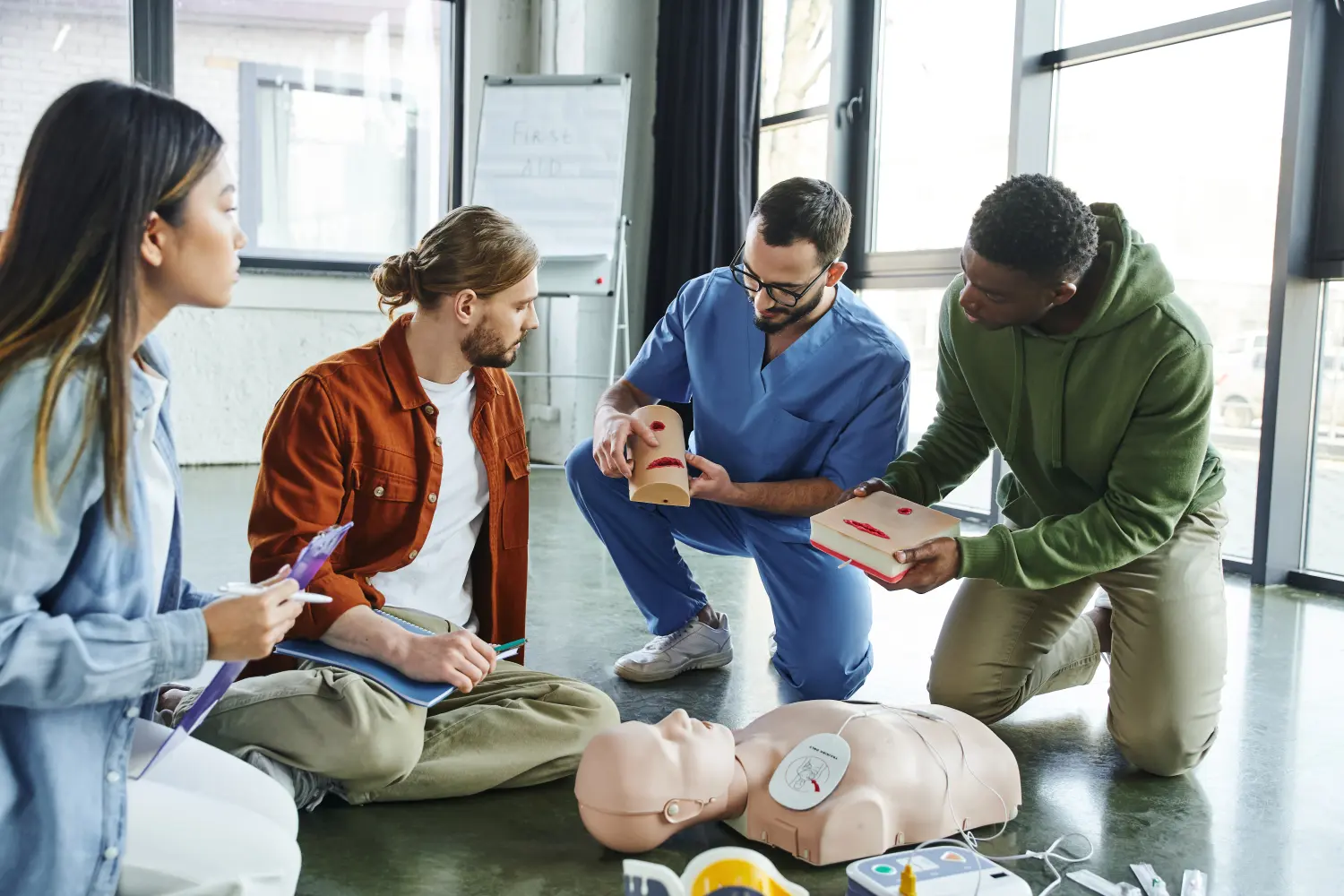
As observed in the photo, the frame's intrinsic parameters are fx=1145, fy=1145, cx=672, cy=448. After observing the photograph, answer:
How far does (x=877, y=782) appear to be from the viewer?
151 centimetres

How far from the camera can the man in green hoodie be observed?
1.73m

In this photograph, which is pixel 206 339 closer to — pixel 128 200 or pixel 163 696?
pixel 163 696

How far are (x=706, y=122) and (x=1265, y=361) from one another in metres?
2.54

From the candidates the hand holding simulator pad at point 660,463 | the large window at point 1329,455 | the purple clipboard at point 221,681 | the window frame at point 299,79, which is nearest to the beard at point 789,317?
the hand holding simulator pad at point 660,463

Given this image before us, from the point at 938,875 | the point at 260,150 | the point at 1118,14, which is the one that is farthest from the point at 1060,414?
the point at 260,150

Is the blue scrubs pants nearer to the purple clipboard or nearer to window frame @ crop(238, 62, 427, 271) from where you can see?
the purple clipboard

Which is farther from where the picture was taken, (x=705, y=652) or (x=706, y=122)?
(x=706, y=122)

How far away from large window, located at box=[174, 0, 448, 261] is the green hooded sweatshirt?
167 inches

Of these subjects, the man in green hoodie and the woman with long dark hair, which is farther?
the man in green hoodie

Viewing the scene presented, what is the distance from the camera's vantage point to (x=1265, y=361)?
324 cm

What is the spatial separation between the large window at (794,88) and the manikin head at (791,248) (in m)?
2.69

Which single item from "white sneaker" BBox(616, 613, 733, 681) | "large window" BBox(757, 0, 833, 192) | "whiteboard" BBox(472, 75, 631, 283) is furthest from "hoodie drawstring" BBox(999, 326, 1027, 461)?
"whiteboard" BBox(472, 75, 631, 283)

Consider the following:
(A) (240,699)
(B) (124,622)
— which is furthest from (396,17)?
(B) (124,622)

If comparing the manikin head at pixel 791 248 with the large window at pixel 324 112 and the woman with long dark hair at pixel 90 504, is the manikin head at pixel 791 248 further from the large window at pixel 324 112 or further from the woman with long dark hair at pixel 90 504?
the large window at pixel 324 112
